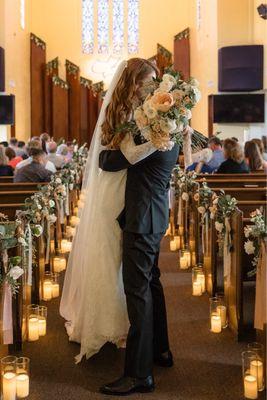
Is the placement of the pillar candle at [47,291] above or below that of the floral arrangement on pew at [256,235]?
below

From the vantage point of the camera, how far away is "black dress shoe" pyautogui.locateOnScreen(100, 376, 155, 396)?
3.54 m

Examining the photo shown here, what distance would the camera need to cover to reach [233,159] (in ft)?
28.1

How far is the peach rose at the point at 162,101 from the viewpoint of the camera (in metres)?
3.15

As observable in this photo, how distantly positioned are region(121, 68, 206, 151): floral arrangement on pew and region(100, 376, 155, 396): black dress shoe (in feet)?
4.49

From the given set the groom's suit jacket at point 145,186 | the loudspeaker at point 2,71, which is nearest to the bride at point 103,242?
the groom's suit jacket at point 145,186

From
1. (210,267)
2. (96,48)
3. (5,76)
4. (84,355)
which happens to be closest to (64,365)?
(84,355)

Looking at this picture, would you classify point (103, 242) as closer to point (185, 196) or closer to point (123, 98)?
point (123, 98)

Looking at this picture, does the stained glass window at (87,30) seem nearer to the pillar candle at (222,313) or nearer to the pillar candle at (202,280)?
the pillar candle at (202,280)

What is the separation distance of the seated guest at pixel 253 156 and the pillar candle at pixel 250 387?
535cm

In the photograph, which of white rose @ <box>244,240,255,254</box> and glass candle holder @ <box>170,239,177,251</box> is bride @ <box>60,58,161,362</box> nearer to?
white rose @ <box>244,240,255,254</box>

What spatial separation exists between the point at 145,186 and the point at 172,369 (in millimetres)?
1292

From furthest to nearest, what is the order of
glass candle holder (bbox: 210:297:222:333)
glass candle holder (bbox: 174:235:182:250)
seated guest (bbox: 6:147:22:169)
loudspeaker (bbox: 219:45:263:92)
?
1. loudspeaker (bbox: 219:45:263:92)
2. seated guest (bbox: 6:147:22:169)
3. glass candle holder (bbox: 174:235:182:250)
4. glass candle holder (bbox: 210:297:222:333)

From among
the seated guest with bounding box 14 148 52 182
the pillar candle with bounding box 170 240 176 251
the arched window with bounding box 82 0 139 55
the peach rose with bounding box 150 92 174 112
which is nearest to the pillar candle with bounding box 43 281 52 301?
the pillar candle with bounding box 170 240 176 251

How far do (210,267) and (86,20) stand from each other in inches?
682
